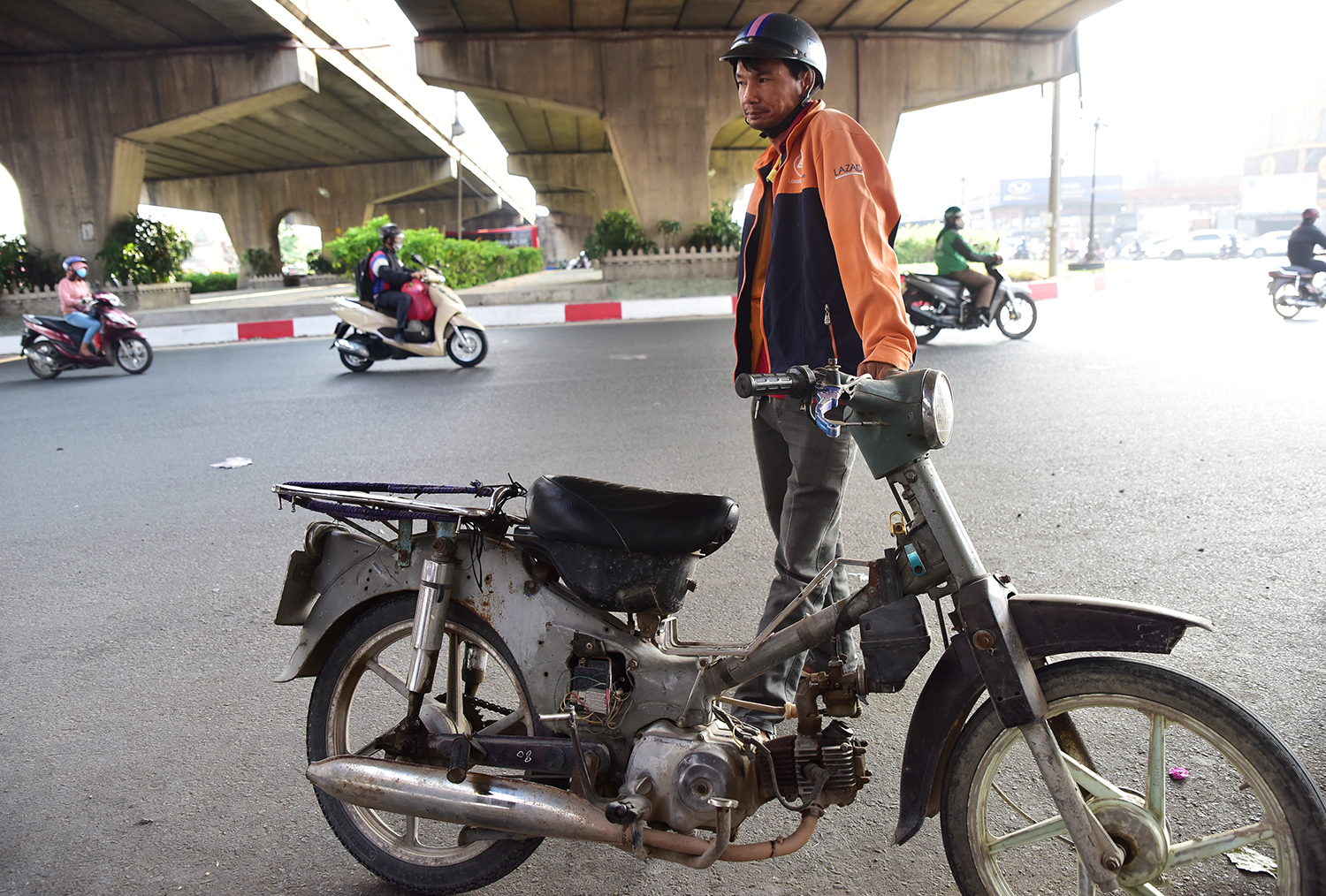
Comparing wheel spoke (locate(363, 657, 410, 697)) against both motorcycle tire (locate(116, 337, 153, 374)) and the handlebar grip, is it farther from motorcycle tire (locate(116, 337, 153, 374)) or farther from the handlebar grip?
motorcycle tire (locate(116, 337, 153, 374))

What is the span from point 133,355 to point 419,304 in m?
4.27

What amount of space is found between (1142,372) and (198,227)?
393 feet

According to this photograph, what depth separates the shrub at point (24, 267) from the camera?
19.2m

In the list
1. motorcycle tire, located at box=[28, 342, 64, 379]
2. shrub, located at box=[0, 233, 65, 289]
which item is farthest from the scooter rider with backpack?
shrub, located at box=[0, 233, 65, 289]

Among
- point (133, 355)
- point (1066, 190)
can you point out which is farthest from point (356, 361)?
point (1066, 190)

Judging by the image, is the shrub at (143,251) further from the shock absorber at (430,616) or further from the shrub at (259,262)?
the shock absorber at (430,616)

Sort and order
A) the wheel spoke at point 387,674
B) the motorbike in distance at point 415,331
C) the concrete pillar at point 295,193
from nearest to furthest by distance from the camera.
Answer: the wheel spoke at point 387,674 < the motorbike in distance at point 415,331 < the concrete pillar at point 295,193

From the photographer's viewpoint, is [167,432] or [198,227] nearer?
[167,432]

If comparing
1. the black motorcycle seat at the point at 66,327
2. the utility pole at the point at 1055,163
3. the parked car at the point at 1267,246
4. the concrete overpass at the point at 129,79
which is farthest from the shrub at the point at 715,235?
the parked car at the point at 1267,246

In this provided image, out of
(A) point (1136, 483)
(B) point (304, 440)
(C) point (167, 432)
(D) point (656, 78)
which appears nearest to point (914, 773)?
(A) point (1136, 483)

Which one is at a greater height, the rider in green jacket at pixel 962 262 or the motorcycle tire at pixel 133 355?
the rider in green jacket at pixel 962 262

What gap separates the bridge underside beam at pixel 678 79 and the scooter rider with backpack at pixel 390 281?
1018cm

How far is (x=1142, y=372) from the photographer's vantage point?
833 centimetres

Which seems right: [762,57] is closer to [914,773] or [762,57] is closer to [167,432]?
[914,773]
